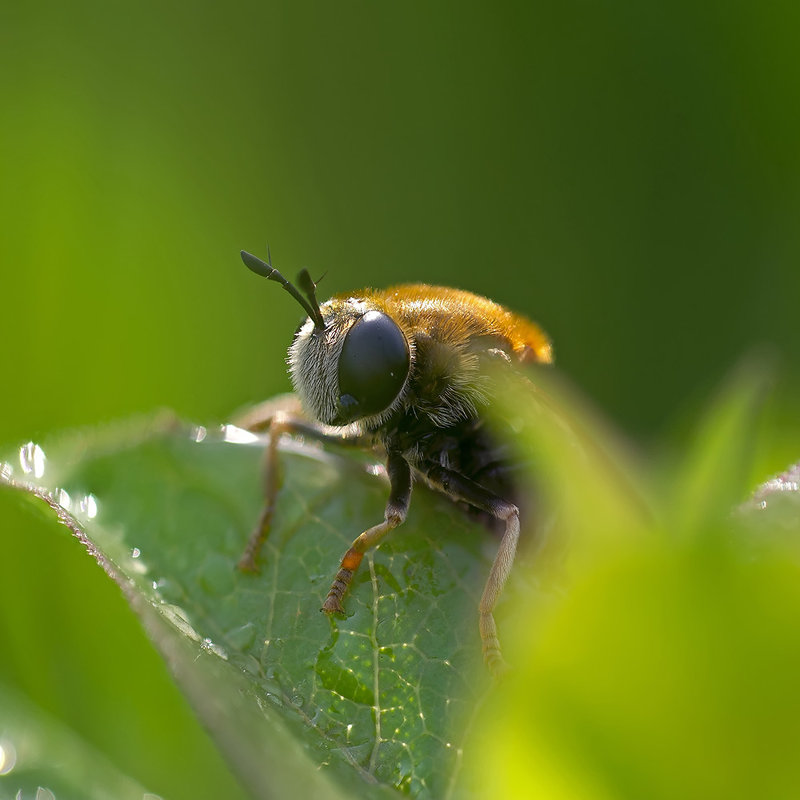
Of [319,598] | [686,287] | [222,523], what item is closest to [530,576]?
[319,598]

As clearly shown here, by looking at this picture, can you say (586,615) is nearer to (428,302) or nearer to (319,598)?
(319,598)

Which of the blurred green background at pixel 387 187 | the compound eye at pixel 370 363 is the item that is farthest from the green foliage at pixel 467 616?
the blurred green background at pixel 387 187

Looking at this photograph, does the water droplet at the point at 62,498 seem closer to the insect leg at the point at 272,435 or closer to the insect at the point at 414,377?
the insect leg at the point at 272,435

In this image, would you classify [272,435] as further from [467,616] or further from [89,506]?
[467,616]

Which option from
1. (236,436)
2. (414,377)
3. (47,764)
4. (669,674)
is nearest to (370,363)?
(414,377)

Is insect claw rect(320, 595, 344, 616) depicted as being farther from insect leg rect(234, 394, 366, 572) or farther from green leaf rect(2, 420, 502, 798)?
insect leg rect(234, 394, 366, 572)
